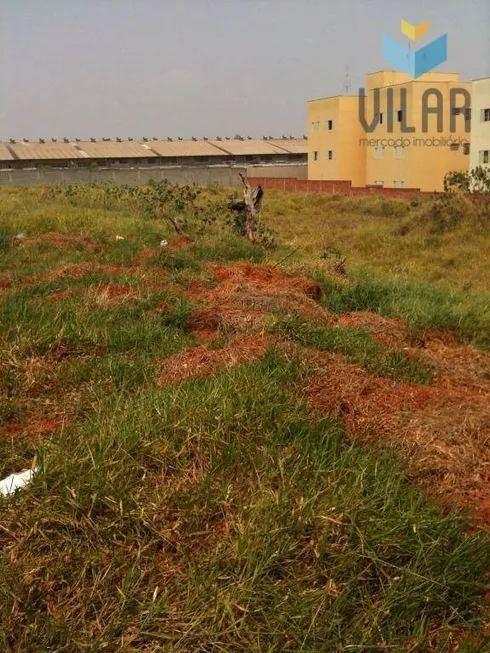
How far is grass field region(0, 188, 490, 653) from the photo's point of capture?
172 centimetres

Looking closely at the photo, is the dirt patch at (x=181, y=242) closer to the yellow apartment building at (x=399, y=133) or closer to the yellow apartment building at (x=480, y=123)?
the yellow apartment building at (x=480, y=123)

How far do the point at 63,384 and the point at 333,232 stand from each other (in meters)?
15.3

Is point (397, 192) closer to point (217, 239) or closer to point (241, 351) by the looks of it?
point (217, 239)

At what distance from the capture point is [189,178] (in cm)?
3173

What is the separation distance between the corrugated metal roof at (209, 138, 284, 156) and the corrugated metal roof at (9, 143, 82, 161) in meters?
10.6

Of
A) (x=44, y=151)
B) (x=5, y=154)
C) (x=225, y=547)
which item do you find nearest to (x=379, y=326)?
(x=225, y=547)

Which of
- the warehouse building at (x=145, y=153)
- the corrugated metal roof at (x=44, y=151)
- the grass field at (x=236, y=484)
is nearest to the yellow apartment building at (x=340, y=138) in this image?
the warehouse building at (x=145, y=153)

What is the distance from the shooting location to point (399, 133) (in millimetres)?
31031

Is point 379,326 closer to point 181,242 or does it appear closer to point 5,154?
point 181,242

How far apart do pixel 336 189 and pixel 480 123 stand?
6.58 meters

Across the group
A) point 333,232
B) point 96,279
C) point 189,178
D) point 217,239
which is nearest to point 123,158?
point 189,178

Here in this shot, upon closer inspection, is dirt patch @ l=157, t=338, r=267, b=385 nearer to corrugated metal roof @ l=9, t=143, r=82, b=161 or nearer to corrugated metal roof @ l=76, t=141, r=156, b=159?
corrugated metal roof @ l=9, t=143, r=82, b=161

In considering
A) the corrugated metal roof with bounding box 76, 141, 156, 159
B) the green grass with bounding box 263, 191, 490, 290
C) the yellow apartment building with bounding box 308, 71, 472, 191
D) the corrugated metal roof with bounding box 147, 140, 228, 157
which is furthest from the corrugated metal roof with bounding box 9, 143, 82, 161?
the green grass with bounding box 263, 191, 490, 290

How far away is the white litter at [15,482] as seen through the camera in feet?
6.93
